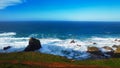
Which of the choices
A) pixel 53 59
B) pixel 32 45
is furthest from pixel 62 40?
pixel 53 59

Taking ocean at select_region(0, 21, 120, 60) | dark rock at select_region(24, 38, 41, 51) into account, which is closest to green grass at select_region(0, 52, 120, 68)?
ocean at select_region(0, 21, 120, 60)

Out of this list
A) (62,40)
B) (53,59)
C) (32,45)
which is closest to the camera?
(53,59)

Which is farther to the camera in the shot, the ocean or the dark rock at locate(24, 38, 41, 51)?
the ocean

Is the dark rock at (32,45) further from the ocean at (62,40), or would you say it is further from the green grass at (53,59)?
the green grass at (53,59)

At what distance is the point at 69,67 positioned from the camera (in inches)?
691

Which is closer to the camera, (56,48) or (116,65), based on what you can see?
(116,65)

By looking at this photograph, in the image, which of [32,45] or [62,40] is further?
[62,40]

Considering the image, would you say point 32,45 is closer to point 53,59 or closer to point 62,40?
point 53,59

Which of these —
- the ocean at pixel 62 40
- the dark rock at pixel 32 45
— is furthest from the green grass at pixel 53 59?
the dark rock at pixel 32 45

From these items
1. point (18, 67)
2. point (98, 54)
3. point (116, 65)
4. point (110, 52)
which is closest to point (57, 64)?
point (18, 67)

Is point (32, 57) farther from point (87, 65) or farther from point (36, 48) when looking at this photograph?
point (36, 48)

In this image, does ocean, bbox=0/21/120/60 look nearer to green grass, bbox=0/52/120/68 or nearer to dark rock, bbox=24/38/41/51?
dark rock, bbox=24/38/41/51

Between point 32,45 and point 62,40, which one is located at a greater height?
point 32,45

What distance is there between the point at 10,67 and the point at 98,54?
25714 mm
